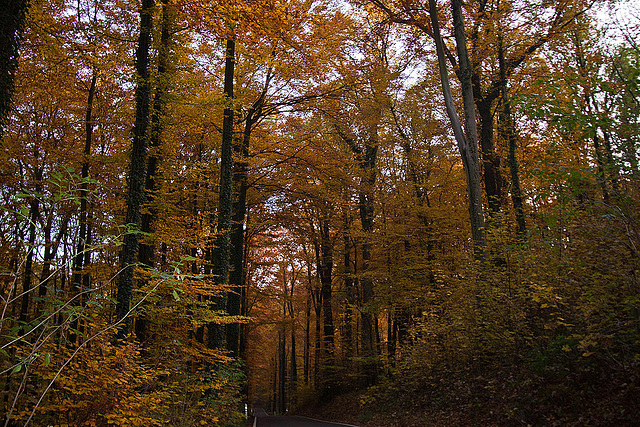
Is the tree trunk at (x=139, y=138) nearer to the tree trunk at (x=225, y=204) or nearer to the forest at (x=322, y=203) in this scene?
the forest at (x=322, y=203)

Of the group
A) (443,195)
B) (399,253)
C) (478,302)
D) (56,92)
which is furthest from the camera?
(443,195)

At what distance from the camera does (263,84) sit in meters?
15.2

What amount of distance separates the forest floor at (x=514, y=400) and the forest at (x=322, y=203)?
4 centimetres

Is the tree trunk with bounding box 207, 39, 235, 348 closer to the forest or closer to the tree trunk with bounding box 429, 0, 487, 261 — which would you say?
the forest

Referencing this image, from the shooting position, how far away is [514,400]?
23.0 feet

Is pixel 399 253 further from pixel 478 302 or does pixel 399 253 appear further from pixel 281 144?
pixel 478 302

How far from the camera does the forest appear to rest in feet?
16.3

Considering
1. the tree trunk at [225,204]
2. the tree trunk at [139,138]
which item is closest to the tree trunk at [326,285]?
the tree trunk at [225,204]

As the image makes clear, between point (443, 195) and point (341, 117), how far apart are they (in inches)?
281

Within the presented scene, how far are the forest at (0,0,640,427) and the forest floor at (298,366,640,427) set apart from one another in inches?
1.6

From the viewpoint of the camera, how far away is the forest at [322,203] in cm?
495

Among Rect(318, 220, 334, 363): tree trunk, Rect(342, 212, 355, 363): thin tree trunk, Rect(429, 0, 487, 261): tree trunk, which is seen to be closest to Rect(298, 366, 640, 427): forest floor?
Rect(429, 0, 487, 261): tree trunk

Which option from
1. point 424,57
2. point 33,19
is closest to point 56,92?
point 33,19

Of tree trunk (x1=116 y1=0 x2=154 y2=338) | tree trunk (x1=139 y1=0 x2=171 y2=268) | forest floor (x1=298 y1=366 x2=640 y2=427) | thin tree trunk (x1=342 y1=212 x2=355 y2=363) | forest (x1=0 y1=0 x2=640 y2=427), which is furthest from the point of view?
thin tree trunk (x1=342 y1=212 x2=355 y2=363)
